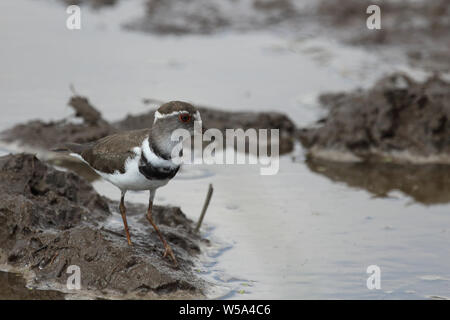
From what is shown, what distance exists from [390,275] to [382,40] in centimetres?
834

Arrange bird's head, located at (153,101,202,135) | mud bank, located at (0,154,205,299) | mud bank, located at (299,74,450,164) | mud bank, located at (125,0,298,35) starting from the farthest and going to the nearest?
mud bank, located at (125,0,298,35)
mud bank, located at (299,74,450,164)
bird's head, located at (153,101,202,135)
mud bank, located at (0,154,205,299)

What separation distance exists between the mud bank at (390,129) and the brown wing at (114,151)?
11.7 ft

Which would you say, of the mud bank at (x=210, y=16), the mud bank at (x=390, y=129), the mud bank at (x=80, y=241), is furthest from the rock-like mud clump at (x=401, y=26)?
the mud bank at (x=80, y=241)

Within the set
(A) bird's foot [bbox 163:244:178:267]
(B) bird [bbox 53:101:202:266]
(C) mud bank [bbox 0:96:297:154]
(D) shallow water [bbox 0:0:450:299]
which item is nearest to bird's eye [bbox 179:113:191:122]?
(B) bird [bbox 53:101:202:266]

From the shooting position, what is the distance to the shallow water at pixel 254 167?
6.00 meters

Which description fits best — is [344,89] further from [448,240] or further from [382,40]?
[448,240]

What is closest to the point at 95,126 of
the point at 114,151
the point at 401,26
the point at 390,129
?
the point at 114,151

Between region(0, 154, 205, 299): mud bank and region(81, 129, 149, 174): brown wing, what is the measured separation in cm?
45

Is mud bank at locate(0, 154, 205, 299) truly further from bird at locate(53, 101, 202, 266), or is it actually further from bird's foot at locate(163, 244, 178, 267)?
bird at locate(53, 101, 202, 266)

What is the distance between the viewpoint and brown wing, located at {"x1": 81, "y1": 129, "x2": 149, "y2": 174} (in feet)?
18.2

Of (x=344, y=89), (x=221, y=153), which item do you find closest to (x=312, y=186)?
(x=221, y=153)

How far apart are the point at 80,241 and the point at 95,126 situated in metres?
3.30

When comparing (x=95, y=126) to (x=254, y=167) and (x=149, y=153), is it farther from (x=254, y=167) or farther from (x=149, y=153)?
(x=149, y=153)

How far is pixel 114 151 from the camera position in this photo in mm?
5637
